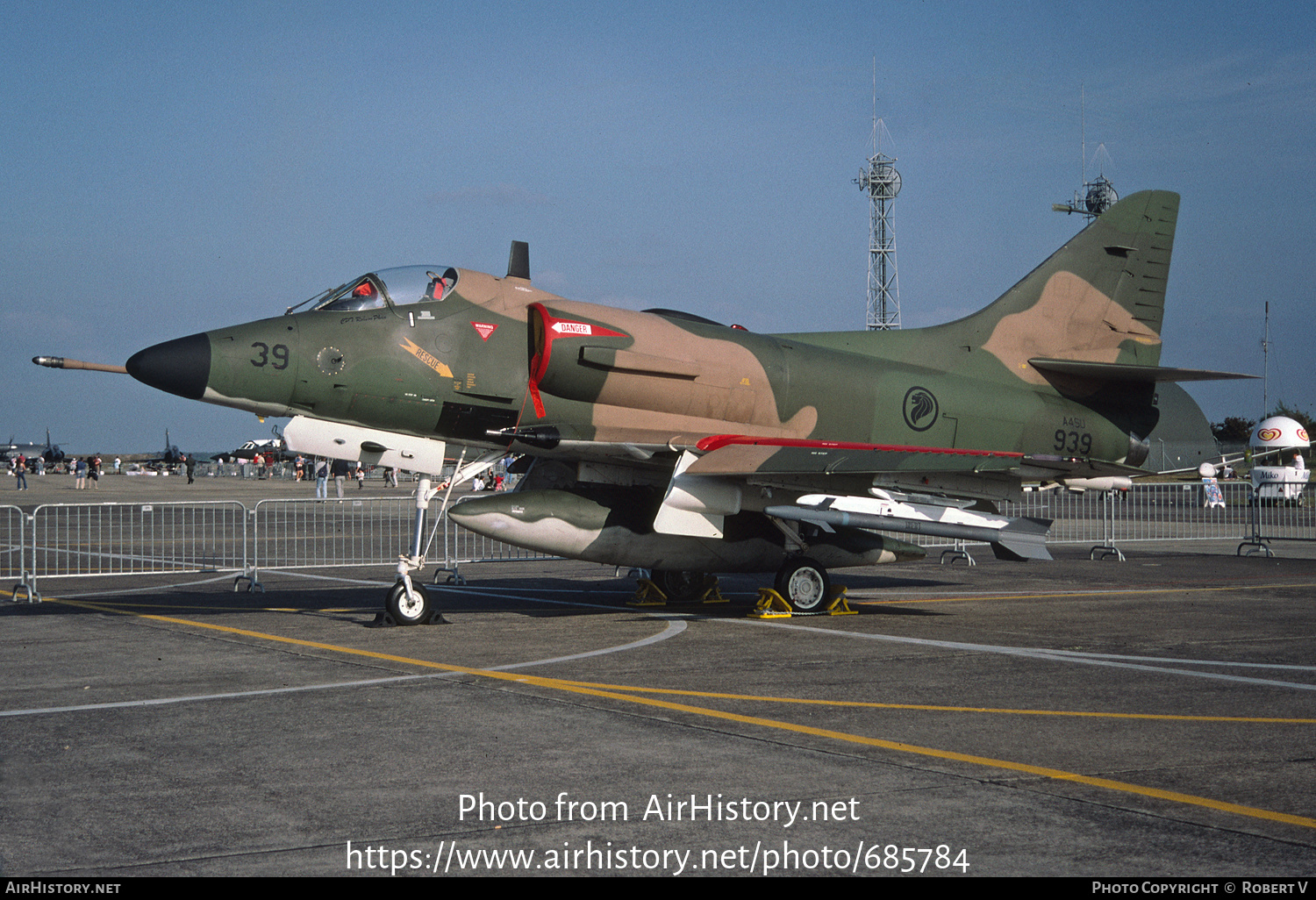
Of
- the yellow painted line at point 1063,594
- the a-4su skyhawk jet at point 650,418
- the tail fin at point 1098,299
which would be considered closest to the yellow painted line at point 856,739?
the a-4su skyhawk jet at point 650,418

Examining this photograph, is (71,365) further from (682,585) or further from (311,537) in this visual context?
(311,537)

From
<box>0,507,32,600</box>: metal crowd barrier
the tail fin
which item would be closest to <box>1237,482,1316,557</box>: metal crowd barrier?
the tail fin

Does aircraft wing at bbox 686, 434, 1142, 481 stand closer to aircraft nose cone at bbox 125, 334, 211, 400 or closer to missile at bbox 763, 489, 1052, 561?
missile at bbox 763, 489, 1052, 561

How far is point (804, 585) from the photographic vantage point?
12.9 m

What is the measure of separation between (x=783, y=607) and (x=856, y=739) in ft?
21.2

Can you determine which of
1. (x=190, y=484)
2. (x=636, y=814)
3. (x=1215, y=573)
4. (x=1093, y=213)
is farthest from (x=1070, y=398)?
(x=1093, y=213)

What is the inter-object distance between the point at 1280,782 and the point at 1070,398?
1037 centimetres

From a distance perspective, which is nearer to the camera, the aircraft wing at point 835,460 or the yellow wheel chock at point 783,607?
the aircraft wing at point 835,460

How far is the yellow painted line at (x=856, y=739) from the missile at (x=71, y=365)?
9.88 ft

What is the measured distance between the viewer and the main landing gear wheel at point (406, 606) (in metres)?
11.6

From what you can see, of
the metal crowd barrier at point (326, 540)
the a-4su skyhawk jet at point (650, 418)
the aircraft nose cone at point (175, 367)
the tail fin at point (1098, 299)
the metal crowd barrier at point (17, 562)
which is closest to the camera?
the aircraft nose cone at point (175, 367)

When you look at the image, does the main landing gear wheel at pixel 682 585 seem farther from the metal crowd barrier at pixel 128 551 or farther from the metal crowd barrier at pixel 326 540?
the metal crowd barrier at pixel 128 551

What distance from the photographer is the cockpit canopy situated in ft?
37.7

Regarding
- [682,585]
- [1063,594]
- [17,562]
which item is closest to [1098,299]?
[1063,594]
